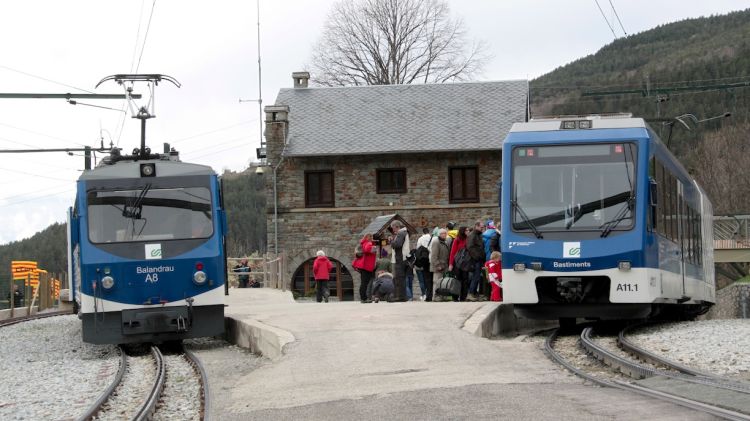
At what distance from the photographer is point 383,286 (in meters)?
23.6

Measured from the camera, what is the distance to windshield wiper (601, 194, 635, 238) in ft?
53.7

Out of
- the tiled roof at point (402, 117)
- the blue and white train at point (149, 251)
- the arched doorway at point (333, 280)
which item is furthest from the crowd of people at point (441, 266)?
the tiled roof at point (402, 117)

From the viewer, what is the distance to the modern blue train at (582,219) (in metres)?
16.3

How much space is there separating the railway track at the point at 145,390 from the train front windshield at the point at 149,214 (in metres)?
1.83

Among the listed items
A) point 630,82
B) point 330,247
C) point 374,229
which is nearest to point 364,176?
point 330,247

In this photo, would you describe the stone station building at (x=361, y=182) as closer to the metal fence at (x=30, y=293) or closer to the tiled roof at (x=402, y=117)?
the tiled roof at (x=402, y=117)

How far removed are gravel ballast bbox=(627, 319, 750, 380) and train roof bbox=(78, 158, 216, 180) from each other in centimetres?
691

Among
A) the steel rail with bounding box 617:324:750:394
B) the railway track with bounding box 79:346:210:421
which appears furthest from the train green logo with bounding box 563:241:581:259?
the railway track with bounding box 79:346:210:421

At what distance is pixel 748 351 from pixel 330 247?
32.1 metres

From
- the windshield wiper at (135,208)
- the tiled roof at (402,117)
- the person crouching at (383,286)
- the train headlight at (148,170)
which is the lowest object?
the person crouching at (383,286)

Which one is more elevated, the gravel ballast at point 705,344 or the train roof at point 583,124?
the train roof at point 583,124

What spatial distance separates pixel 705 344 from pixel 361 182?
31.2 m

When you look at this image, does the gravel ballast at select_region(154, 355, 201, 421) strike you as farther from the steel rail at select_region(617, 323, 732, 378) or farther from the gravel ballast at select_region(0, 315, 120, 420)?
the steel rail at select_region(617, 323, 732, 378)

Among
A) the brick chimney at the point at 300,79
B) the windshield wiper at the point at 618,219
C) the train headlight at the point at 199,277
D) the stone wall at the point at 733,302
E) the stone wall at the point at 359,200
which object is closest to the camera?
the windshield wiper at the point at 618,219
